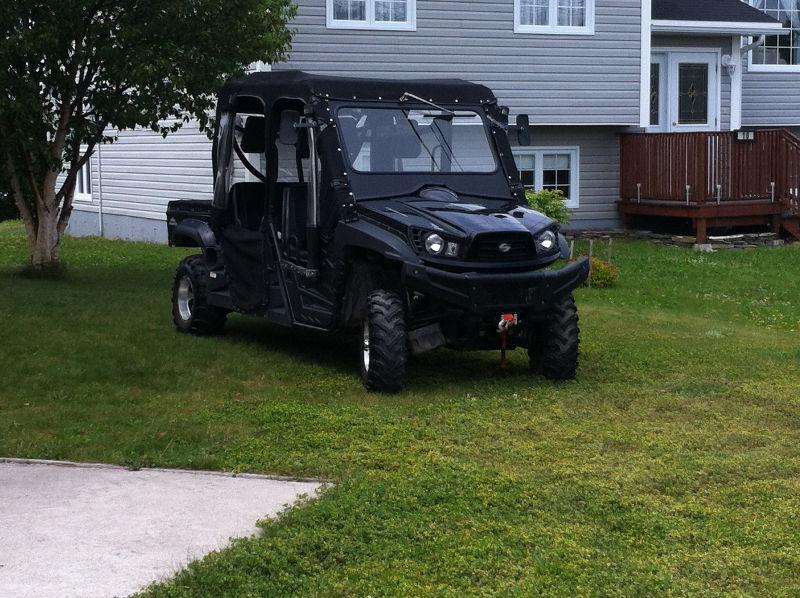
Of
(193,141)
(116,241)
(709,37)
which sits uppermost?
(709,37)

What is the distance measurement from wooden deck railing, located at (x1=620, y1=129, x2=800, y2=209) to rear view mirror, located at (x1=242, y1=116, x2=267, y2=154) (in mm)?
10987

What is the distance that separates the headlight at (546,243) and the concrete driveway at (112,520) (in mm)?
3410

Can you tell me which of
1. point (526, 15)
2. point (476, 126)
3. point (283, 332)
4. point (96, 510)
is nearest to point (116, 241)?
point (526, 15)

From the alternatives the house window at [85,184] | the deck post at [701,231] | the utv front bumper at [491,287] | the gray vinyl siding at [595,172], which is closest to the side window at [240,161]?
the utv front bumper at [491,287]

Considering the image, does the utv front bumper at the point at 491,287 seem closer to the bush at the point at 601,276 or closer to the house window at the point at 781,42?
the bush at the point at 601,276

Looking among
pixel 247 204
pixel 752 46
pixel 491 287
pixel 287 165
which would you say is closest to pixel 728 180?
pixel 752 46

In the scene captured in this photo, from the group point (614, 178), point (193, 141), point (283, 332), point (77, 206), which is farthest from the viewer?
point (77, 206)

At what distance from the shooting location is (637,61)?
904 inches

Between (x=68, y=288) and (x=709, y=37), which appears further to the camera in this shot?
(x=709, y=37)

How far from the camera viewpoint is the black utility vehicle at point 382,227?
31.0 feet

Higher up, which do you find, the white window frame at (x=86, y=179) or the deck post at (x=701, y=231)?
the white window frame at (x=86, y=179)

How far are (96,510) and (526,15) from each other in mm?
17235

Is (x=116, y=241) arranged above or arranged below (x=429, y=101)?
below

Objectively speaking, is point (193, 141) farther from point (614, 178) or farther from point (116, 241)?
point (614, 178)
